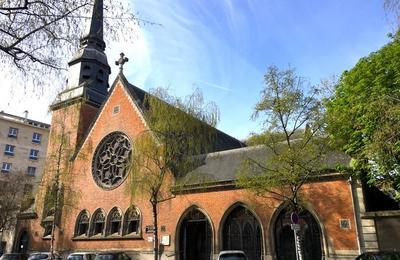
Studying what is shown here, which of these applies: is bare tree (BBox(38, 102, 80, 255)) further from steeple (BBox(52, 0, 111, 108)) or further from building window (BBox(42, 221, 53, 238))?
steeple (BBox(52, 0, 111, 108))

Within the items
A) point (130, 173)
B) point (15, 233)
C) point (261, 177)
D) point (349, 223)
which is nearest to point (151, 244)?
point (130, 173)

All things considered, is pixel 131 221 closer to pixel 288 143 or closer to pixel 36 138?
pixel 288 143

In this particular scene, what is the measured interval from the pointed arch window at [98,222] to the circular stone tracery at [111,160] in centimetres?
175

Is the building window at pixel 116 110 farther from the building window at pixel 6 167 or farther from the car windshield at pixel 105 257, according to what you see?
the building window at pixel 6 167

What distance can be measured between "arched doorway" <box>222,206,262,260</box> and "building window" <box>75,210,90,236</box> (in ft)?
35.9

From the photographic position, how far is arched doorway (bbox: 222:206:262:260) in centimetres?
1856

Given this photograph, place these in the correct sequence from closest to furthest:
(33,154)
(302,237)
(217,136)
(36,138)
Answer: (302,237)
(217,136)
(33,154)
(36,138)

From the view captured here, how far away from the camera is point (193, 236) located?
828 inches

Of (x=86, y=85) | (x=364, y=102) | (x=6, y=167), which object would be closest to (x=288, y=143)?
(x=364, y=102)

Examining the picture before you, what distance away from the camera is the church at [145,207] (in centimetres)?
1648

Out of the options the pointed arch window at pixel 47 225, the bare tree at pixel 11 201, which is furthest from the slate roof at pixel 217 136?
the bare tree at pixel 11 201

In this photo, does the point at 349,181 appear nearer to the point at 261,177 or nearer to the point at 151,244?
the point at 261,177

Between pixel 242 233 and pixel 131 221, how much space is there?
7.70 m

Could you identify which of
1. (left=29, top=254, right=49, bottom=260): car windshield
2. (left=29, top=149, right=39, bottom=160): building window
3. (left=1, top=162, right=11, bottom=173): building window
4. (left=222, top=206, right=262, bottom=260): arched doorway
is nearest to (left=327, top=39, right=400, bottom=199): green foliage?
(left=222, top=206, right=262, bottom=260): arched doorway
